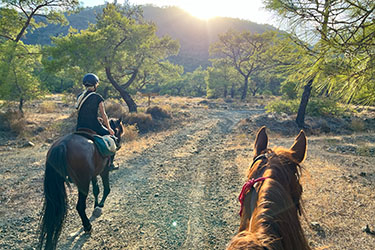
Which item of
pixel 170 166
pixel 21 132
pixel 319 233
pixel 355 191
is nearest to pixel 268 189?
pixel 319 233

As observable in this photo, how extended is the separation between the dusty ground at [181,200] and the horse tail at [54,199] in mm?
400

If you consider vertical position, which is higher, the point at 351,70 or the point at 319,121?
the point at 351,70

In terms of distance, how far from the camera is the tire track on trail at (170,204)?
3.87 m

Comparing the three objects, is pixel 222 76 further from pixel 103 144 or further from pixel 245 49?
pixel 103 144

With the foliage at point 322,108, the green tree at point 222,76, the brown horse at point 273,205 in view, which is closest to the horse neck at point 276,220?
the brown horse at point 273,205

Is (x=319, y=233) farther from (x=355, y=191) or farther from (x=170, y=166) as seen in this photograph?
(x=170, y=166)

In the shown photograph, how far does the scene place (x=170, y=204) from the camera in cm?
513

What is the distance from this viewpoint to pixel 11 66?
1305cm

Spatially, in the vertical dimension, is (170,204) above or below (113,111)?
above

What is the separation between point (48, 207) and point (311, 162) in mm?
8243

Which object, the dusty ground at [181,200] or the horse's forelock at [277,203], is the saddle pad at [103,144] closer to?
the dusty ground at [181,200]

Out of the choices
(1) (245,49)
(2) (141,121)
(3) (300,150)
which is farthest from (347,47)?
(1) (245,49)

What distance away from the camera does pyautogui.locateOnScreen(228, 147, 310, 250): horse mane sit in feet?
3.60

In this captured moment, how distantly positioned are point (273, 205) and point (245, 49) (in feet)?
134
